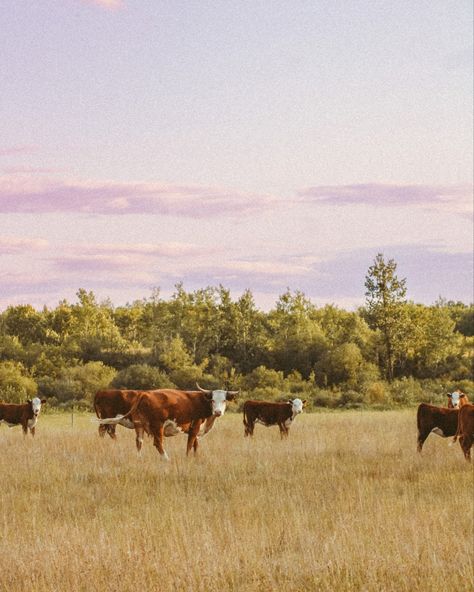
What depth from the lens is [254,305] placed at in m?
66.2

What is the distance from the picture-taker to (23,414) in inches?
973

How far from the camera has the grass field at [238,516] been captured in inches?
288

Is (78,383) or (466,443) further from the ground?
(466,443)

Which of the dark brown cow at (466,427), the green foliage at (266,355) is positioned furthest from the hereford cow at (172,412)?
the green foliage at (266,355)

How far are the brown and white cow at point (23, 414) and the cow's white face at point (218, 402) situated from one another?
8336 mm

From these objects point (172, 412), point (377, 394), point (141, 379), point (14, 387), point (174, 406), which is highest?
point (174, 406)

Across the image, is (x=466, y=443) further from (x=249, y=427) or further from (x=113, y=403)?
(x=113, y=403)

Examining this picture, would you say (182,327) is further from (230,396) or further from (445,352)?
(230,396)

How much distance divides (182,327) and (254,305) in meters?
6.47

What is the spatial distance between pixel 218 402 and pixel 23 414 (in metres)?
9.18

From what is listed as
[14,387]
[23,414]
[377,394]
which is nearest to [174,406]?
[23,414]

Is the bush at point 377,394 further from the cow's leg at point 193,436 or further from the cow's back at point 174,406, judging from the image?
the cow's leg at point 193,436

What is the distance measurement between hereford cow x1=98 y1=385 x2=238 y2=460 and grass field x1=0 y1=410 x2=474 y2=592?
482 mm

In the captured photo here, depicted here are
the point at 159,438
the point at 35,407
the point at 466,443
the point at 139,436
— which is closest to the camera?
the point at 466,443
